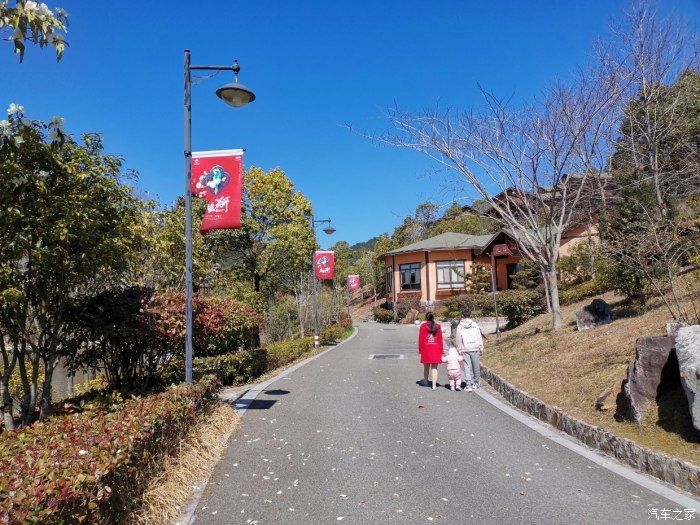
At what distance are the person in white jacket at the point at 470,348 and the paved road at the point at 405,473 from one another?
49.9 inches

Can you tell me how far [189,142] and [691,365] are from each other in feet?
22.4

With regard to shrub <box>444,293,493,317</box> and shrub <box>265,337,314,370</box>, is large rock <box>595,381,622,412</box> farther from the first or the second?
shrub <box>444,293,493,317</box>

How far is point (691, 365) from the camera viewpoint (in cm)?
506

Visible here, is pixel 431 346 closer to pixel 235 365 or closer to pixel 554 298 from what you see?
pixel 235 365

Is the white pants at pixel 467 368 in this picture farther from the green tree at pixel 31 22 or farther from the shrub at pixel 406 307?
the shrub at pixel 406 307

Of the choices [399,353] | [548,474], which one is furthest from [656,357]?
[399,353]

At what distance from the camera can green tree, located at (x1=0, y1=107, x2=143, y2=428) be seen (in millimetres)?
4965

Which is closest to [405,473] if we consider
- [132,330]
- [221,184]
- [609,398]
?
[609,398]

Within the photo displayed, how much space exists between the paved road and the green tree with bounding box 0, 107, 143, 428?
9.10ft

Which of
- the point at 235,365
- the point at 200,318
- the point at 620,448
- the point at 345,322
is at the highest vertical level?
the point at 200,318

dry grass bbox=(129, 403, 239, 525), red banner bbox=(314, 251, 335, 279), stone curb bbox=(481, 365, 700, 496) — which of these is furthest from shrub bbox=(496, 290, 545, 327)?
dry grass bbox=(129, 403, 239, 525)

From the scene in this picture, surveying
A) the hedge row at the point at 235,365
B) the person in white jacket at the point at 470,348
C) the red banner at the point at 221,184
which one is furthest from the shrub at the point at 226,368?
the person in white jacket at the point at 470,348

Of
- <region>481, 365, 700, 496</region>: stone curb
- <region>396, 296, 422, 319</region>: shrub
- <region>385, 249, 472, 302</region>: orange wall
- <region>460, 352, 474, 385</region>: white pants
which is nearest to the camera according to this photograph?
<region>481, 365, 700, 496</region>: stone curb

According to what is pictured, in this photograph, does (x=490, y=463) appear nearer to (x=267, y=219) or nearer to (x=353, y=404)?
(x=353, y=404)
